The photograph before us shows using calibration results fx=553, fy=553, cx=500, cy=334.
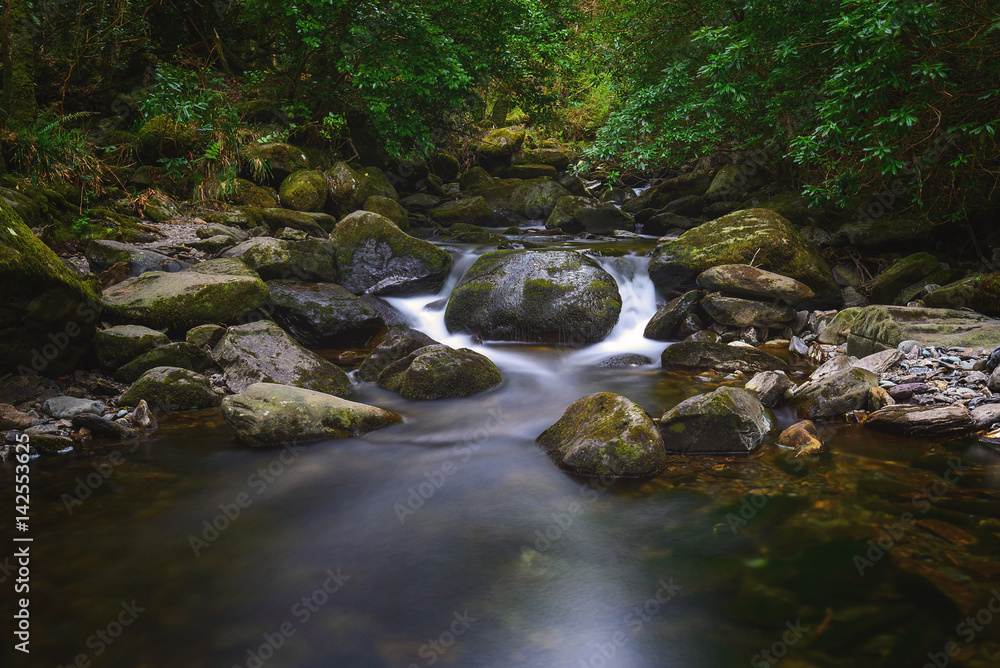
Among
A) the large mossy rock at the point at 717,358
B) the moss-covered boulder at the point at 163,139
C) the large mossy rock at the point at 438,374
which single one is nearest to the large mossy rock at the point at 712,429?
the large mossy rock at the point at 717,358

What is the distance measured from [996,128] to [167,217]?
11.6 metres

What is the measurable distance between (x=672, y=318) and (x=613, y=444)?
4267 millimetres

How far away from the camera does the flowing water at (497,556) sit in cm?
271

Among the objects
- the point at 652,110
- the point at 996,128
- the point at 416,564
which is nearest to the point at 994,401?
the point at 996,128

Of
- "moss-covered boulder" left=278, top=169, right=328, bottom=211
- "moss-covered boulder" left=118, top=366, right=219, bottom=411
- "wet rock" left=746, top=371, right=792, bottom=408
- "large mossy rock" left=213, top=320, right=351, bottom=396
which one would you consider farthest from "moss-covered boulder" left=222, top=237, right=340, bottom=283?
"wet rock" left=746, top=371, right=792, bottom=408

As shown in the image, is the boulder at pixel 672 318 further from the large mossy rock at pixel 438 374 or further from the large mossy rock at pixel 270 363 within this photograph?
the large mossy rock at pixel 270 363

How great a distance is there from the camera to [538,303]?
7984 mm

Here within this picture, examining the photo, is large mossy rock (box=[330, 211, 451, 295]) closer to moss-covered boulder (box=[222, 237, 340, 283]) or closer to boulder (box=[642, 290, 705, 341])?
moss-covered boulder (box=[222, 237, 340, 283])

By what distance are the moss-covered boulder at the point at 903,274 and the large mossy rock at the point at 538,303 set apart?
3755 millimetres

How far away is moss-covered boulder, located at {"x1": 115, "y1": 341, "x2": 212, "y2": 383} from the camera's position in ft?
18.3

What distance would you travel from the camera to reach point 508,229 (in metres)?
14.0

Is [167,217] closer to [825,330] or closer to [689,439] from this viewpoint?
[689,439]

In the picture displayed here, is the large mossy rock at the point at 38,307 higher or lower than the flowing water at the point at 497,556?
higher

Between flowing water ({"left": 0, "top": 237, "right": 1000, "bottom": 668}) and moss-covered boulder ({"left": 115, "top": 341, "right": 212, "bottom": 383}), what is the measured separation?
776 mm
